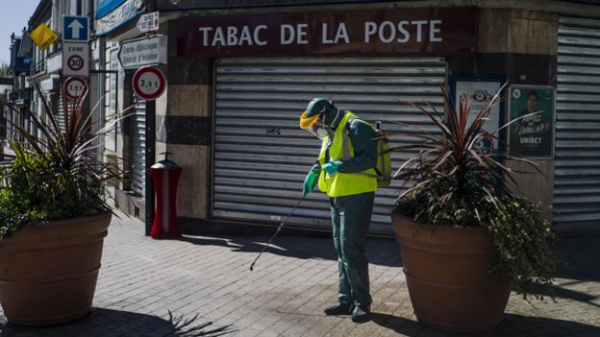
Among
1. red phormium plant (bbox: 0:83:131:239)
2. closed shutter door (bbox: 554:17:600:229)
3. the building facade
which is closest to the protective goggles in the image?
red phormium plant (bbox: 0:83:131:239)

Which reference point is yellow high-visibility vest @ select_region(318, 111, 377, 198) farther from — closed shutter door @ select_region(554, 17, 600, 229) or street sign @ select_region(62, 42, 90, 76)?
street sign @ select_region(62, 42, 90, 76)

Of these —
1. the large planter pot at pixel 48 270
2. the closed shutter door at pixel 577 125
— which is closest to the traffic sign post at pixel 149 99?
the large planter pot at pixel 48 270

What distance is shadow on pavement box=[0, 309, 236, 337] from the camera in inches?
222

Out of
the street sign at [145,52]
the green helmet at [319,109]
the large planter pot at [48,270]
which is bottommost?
the large planter pot at [48,270]

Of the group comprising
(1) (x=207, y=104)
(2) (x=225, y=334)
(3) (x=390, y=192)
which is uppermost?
(1) (x=207, y=104)

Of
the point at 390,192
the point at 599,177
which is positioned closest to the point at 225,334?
the point at 390,192

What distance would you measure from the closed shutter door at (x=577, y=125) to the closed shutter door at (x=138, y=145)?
23.5ft

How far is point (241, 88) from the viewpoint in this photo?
33.9 ft

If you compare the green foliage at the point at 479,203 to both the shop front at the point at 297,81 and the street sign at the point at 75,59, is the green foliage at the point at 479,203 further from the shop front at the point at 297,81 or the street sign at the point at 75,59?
the street sign at the point at 75,59

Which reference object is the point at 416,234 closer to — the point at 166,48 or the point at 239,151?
the point at 239,151

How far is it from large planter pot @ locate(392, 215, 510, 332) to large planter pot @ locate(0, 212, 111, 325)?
2.67 metres

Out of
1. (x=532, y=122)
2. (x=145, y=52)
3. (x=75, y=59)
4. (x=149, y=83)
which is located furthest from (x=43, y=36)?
(x=532, y=122)

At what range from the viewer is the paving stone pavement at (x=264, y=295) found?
5.73 meters

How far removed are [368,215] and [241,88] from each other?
4.97 meters
